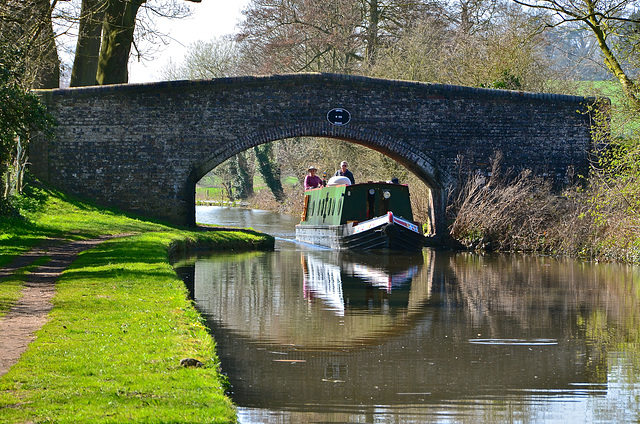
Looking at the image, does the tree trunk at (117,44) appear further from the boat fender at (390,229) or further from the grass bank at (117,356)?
the grass bank at (117,356)

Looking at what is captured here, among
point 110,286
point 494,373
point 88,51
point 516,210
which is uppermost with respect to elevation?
point 88,51

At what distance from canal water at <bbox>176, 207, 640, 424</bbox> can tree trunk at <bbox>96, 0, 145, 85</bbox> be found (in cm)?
813

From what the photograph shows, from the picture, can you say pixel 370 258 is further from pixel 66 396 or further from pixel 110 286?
pixel 66 396

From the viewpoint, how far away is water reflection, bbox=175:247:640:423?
5969mm

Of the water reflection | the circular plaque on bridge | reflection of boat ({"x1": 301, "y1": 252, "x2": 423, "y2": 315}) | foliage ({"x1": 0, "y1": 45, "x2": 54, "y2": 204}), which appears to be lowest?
the water reflection

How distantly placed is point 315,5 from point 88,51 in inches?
342

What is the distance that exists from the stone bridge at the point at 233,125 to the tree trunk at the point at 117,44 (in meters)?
1.88

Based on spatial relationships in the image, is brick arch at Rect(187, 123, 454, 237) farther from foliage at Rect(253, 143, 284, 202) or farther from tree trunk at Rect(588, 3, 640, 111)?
foliage at Rect(253, 143, 284, 202)

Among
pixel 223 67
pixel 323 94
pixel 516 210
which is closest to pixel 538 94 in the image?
pixel 516 210

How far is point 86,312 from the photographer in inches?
293

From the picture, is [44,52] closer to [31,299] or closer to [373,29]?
[373,29]

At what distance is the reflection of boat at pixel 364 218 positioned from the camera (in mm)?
18328

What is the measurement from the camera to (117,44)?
69.0 feet

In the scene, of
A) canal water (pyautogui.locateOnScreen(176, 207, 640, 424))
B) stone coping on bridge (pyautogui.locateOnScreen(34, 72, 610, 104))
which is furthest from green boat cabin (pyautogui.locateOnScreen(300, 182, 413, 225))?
canal water (pyautogui.locateOnScreen(176, 207, 640, 424))
